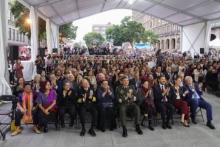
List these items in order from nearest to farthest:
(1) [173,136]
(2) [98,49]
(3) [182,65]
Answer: (1) [173,136]
(3) [182,65]
(2) [98,49]

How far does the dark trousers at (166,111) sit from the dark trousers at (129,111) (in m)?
0.67

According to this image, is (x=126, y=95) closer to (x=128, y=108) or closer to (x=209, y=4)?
(x=128, y=108)

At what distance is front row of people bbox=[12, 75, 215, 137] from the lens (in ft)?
25.5

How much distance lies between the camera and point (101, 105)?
788 centimetres

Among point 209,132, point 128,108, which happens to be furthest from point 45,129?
point 209,132

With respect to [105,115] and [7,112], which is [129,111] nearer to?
[105,115]

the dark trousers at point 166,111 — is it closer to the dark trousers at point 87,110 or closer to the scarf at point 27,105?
the dark trousers at point 87,110

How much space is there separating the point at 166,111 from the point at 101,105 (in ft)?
5.53

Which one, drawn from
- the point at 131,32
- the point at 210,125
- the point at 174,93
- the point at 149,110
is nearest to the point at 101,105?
the point at 149,110

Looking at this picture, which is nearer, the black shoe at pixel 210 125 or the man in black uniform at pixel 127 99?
the man in black uniform at pixel 127 99

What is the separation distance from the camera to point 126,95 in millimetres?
7953

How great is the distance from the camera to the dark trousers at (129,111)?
7656mm

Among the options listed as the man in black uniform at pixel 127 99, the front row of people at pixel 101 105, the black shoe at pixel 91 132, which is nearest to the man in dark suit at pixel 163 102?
the front row of people at pixel 101 105

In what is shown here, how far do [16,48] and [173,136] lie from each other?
7.99 m
